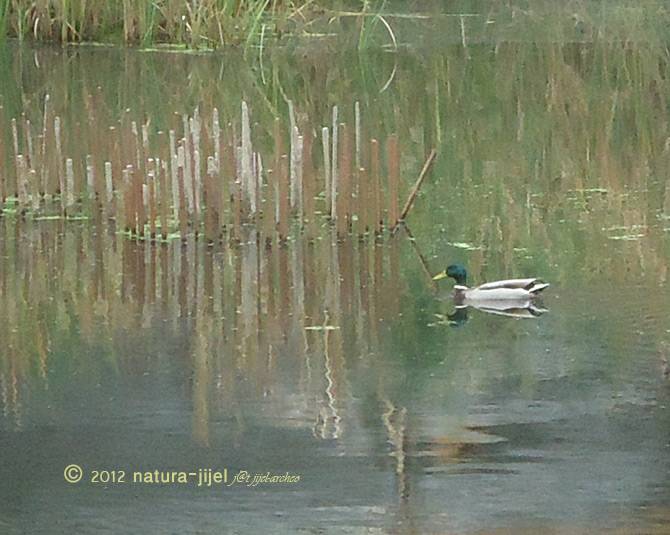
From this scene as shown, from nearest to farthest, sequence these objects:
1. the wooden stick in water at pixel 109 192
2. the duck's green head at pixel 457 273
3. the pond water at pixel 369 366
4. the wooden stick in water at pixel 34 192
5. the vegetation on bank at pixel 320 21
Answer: the pond water at pixel 369 366, the duck's green head at pixel 457 273, the wooden stick in water at pixel 109 192, the wooden stick in water at pixel 34 192, the vegetation on bank at pixel 320 21

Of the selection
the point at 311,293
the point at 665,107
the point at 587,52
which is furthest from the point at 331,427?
the point at 587,52

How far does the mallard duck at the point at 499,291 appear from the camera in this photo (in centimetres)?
642

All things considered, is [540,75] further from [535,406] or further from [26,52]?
[535,406]

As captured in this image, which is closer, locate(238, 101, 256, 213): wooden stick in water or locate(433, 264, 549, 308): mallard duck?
locate(433, 264, 549, 308): mallard duck

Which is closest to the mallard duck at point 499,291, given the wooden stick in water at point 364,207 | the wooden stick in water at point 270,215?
the wooden stick in water at point 364,207

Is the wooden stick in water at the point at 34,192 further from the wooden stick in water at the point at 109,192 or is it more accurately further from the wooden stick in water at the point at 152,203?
the wooden stick in water at the point at 152,203

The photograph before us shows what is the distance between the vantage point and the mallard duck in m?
6.42

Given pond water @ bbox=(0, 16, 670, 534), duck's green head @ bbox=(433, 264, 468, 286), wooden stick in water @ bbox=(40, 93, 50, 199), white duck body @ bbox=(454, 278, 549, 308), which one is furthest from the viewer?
wooden stick in water @ bbox=(40, 93, 50, 199)

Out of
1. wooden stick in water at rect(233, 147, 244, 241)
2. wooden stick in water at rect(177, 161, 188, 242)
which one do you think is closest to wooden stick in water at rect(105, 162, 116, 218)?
wooden stick in water at rect(177, 161, 188, 242)

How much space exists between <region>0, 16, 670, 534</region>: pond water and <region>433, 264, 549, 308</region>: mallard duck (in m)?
0.07

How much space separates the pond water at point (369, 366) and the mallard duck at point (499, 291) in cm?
7

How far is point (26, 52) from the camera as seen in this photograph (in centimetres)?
1590

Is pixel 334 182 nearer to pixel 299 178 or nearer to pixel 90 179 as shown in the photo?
pixel 299 178

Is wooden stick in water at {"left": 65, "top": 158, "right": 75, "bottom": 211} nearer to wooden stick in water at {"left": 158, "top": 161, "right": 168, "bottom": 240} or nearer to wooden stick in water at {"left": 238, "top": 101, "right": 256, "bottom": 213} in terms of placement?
wooden stick in water at {"left": 158, "top": 161, "right": 168, "bottom": 240}
